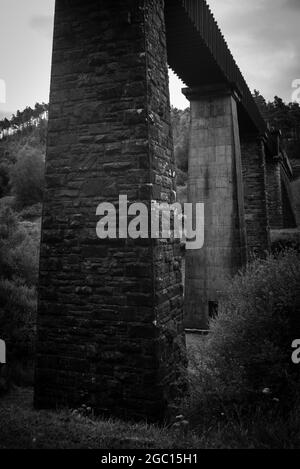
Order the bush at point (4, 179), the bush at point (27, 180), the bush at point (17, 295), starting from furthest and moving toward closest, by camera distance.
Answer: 1. the bush at point (4, 179)
2. the bush at point (27, 180)
3. the bush at point (17, 295)

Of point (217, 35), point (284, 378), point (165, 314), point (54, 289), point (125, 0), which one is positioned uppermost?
point (217, 35)

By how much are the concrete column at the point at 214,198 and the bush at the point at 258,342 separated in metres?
4.54

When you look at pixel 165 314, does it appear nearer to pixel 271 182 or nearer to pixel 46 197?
pixel 46 197

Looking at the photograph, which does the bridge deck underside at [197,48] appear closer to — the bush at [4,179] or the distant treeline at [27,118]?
the bush at [4,179]

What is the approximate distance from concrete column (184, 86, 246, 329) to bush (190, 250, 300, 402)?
179 inches

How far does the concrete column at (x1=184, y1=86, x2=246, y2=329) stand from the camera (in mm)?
9625

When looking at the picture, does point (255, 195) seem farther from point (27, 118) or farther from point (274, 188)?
point (27, 118)

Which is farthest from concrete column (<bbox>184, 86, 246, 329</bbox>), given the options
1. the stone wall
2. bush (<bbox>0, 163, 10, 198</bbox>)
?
bush (<bbox>0, 163, 10, 198</bbox>)

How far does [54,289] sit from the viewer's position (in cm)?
531

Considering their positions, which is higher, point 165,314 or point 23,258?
point 23,258

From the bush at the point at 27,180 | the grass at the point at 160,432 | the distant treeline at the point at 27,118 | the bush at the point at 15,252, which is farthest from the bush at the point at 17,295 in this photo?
the distant treeline at the point at 27,118

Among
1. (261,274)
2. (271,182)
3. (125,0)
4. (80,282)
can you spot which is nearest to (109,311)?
(80,282)

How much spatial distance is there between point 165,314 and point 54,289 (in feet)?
5.64

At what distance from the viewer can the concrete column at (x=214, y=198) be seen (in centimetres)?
962
